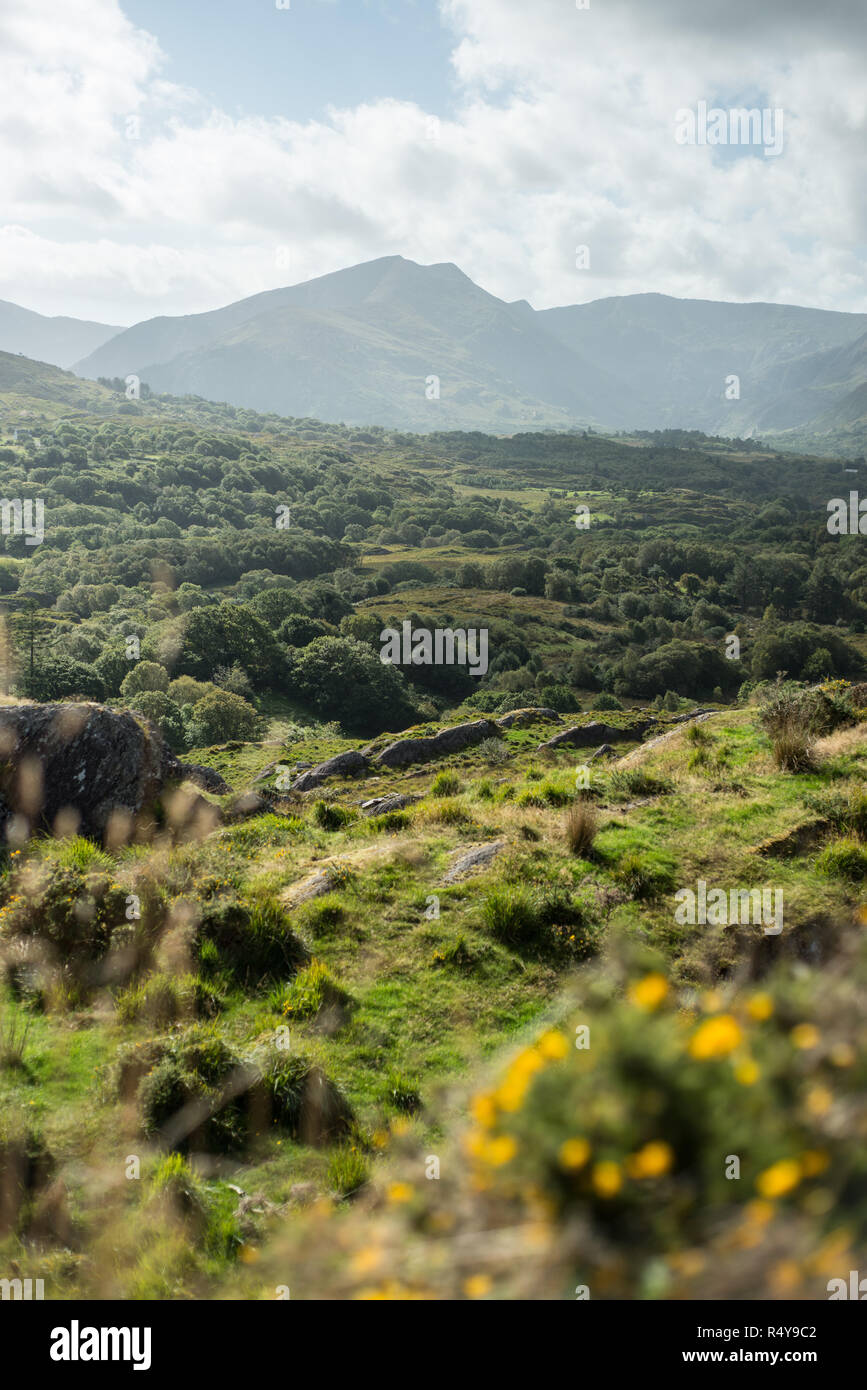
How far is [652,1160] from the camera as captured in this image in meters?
1.61

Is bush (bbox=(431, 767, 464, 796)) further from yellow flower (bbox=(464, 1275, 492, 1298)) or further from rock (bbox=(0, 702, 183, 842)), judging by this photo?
yellow flower (bbox=(464, 1275, 492, 1298))

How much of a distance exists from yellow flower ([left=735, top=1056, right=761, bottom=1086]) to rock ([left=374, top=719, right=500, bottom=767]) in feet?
79.1

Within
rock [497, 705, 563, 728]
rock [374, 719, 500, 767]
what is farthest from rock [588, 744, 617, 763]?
rock [497, 705, 563, 728]

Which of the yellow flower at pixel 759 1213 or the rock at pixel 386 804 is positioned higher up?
the yellow flower at pixel 759 1213

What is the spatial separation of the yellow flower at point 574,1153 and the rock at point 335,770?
74.4ft

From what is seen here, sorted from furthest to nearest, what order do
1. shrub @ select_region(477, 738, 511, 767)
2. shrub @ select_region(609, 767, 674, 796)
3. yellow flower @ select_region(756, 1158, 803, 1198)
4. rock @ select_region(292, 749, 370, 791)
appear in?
1. shrub @ select_region(477, 738, 511, 767)
2. rock @ select_region(292, 749, 370, 791)
3. shrub @ select_region(609, 767, 674, 796)
4. yellow flower @ select_region(756, 1158, 803, 1198)

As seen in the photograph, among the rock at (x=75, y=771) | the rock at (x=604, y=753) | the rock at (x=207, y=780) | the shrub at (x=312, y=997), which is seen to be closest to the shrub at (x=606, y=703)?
the rock at (x=604, y=753)

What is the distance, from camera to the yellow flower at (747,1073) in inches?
69.6

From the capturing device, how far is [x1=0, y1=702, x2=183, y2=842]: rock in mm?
11070
